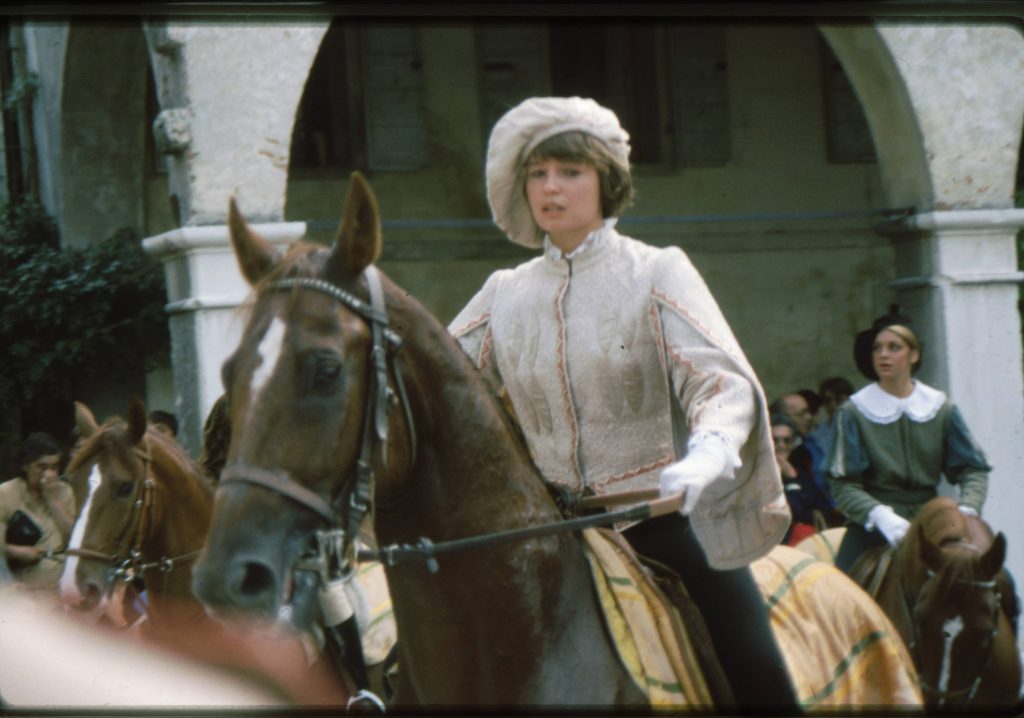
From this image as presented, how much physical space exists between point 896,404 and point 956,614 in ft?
3.51

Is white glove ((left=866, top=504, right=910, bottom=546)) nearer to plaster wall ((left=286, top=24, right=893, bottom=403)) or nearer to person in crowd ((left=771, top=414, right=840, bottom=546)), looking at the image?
person in crowd ((left=771, top=414, right=840, bottom=546))

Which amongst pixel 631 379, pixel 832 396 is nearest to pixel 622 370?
pixel 631 379

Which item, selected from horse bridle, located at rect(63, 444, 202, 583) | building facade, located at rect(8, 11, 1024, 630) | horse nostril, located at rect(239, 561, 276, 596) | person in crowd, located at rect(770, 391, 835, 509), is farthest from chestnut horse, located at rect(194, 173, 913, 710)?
person in crowd, located at rect(770, 391, 835, 509)

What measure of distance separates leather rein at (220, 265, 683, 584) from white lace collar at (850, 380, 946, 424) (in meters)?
3.62

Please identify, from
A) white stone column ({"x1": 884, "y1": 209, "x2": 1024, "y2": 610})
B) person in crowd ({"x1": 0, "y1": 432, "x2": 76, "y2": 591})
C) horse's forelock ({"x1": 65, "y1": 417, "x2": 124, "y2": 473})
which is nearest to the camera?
horse's forelock ({"x1": 65, "y1": 417, "x2": 124, "y2": 473})

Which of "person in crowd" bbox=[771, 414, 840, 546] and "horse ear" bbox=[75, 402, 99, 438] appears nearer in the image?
"horse ear" bbox=[75, 402, 99, 438]

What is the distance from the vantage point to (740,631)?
3049 millimetres

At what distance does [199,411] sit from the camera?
669 centimetres

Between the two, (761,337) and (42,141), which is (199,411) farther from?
(761,337)

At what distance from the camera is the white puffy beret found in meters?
3.04

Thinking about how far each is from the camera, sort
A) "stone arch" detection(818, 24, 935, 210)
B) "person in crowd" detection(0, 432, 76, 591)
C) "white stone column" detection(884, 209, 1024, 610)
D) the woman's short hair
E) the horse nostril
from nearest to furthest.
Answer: the horse nostril < the woman's short hair < "person in crowd" detection(0, 432, 76, 591) < "white stone column" detection(884, 209, 1024, 610) < "stone arch" detection(818, 24, 935, 210)

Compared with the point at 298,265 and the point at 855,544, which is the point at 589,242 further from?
the point at 855,544

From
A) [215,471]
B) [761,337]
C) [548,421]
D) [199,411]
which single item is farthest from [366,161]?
[548,421]

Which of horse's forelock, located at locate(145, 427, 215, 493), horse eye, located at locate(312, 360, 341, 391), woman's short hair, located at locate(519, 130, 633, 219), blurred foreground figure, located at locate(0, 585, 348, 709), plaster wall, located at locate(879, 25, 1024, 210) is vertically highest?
plaster wall, located at locate(879, 25, 1024, 210)
